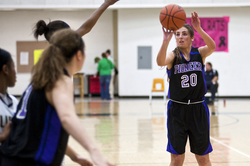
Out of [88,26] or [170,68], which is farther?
[170,68]

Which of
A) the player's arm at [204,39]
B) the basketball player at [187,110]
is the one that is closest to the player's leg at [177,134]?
the basketball player at [187,110]

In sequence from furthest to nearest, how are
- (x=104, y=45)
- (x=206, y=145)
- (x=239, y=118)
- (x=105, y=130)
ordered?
→ (x=104, y=45), (x=239, y=118), (x=105, y=130), (x=206, y=145)

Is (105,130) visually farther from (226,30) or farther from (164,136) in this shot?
(226,30)

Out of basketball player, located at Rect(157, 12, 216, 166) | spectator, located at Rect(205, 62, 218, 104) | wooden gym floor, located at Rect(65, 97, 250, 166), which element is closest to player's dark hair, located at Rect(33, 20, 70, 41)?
basketball player, located at Rect(157, 12, 216, 166)

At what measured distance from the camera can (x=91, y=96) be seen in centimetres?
1444

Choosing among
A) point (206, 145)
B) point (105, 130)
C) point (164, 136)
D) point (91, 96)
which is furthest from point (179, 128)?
point (91, 96)

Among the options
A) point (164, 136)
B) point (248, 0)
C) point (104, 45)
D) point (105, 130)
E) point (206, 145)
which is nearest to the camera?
point (206, 145)

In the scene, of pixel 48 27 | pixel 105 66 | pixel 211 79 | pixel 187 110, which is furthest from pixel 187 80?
pixel 105 66

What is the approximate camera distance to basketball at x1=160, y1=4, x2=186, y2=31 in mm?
2891

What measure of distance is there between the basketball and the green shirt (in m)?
9.25

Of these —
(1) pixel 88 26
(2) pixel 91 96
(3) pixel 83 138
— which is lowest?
(2) pixel 91 96

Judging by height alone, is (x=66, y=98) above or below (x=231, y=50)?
below

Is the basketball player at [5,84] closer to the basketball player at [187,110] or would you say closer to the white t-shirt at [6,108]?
the white t-shirt at [6,108]

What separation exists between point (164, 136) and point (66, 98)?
4.40m
